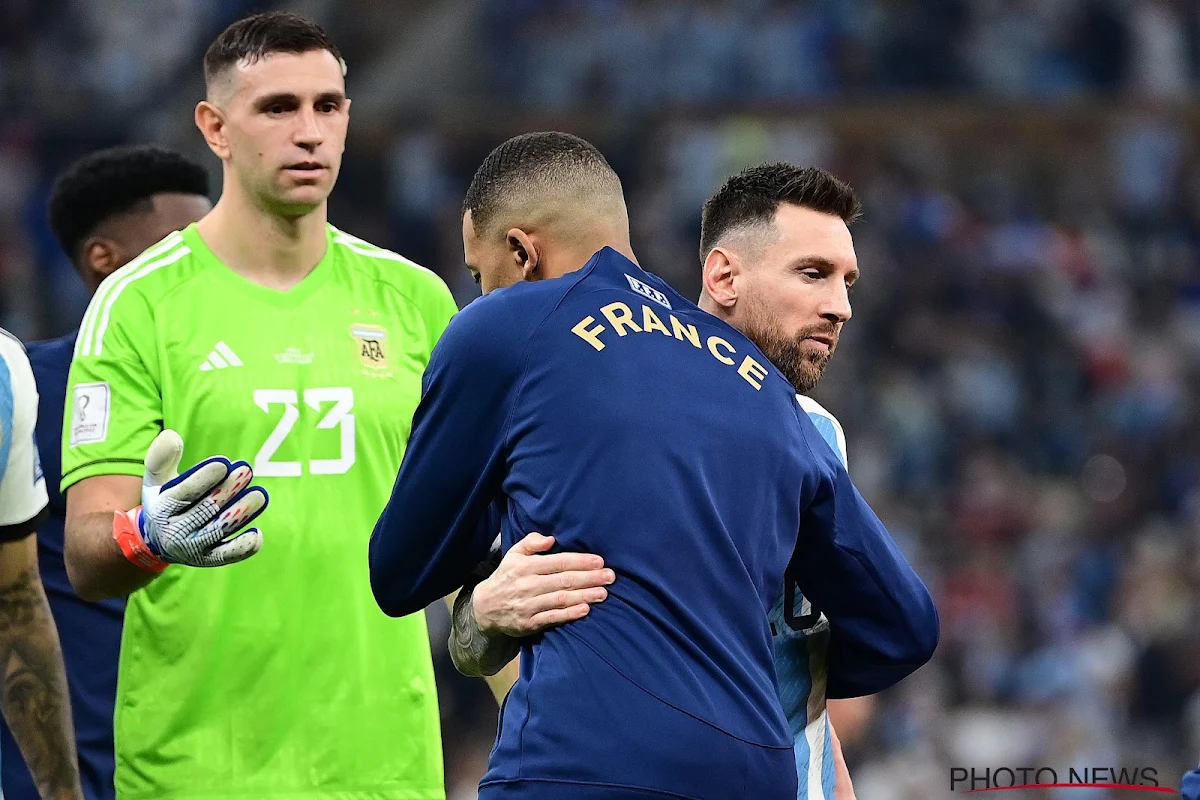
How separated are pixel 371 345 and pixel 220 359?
0.35 meters

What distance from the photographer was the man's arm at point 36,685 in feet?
12.0

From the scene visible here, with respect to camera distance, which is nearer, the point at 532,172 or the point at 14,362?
the point at 532,172

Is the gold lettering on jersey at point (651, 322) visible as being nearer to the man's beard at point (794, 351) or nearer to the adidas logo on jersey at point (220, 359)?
the man's beard at point (794, 351)

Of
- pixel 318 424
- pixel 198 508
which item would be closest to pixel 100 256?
pixel 318 424

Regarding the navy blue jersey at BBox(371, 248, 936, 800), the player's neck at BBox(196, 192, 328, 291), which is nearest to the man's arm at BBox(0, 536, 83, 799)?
the player's neck at BBox(196, 192, 328, 291)

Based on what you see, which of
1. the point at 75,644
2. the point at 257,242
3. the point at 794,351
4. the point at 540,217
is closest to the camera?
the point at 540,217

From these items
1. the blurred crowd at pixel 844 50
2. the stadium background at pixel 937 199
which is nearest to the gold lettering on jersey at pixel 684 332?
the stadium background at pixel 937 199

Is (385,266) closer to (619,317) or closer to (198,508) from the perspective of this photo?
(198,508)

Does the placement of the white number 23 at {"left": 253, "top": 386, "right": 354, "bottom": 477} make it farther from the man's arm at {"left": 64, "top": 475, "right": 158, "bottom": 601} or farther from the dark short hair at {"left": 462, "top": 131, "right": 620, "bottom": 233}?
the dark short hair at {"left": 462, "top": 131, "right": 620, "bottom": 233}

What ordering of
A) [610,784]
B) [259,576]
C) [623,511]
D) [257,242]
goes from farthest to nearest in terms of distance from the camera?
[257,242]
[259,576]
[623,511]
[610,784]

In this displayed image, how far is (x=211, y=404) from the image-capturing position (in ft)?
11.9

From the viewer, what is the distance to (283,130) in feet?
12.5

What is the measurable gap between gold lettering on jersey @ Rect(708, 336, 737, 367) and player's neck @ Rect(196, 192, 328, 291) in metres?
1.25

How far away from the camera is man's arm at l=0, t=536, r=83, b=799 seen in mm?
3660
